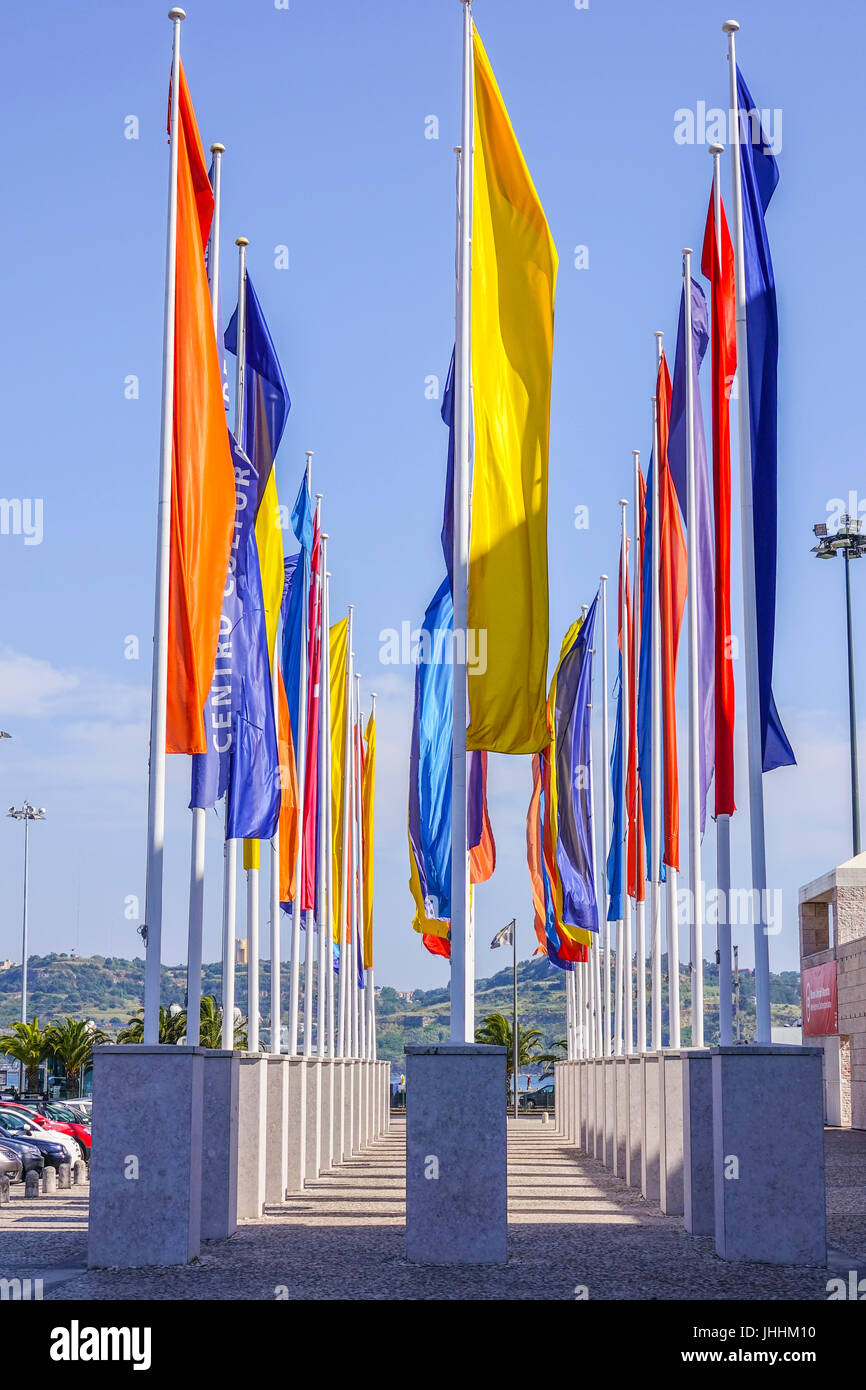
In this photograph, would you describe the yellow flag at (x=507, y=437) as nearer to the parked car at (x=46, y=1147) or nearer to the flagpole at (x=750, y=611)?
the flagpole at (x=750, y=611)

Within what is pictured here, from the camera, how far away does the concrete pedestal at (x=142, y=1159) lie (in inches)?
574

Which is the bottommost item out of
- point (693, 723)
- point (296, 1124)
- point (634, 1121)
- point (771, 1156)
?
point (634, 1121)

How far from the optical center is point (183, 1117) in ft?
48.5

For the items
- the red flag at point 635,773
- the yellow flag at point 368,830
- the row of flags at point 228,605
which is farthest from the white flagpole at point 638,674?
the yellow flag at point 368,830

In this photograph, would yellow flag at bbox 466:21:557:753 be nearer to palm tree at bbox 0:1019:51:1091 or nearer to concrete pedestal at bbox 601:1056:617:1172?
concrete pedestal at bbox 601:1056:617:1172

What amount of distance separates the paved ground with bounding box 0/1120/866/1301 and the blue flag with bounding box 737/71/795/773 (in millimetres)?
4717

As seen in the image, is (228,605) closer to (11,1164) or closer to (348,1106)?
(11,1164)

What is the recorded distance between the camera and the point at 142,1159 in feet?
48.2

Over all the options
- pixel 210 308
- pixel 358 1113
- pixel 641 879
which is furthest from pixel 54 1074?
pixel 210 308

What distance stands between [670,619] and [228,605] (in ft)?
20.6

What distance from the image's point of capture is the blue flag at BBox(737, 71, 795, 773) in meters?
16.3

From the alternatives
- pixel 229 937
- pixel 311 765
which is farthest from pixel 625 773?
pixel 229 937
